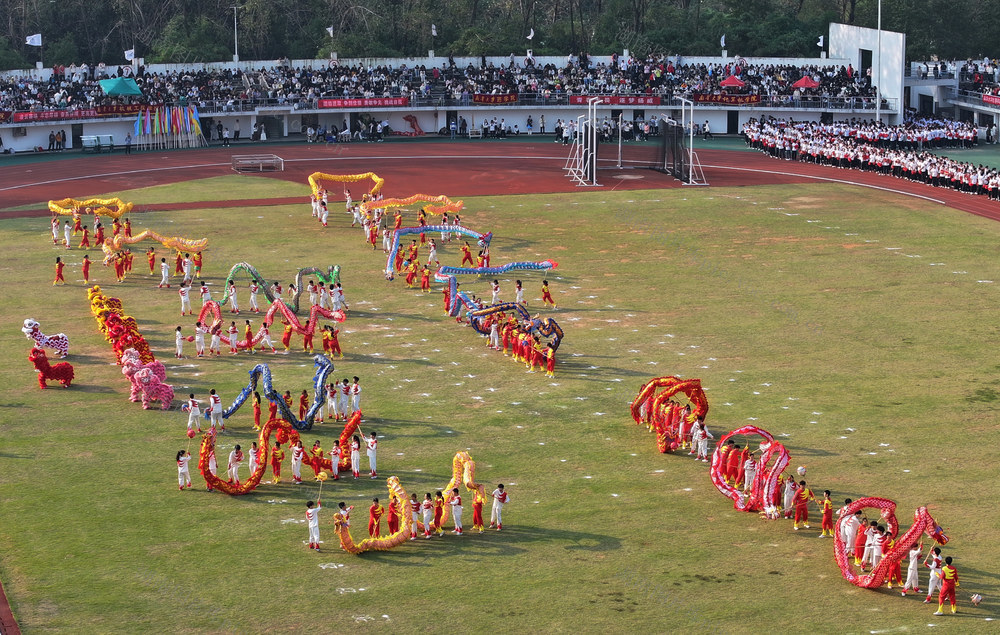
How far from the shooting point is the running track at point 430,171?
234 feet

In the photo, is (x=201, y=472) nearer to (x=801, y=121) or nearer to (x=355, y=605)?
(x=355, y=605)

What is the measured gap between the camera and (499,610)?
23938 mm

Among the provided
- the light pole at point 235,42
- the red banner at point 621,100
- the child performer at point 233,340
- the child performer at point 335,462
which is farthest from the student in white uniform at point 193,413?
the light pole at point 235,42

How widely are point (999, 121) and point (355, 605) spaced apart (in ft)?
239

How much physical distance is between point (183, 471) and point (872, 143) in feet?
205

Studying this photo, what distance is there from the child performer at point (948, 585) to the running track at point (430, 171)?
42925mm

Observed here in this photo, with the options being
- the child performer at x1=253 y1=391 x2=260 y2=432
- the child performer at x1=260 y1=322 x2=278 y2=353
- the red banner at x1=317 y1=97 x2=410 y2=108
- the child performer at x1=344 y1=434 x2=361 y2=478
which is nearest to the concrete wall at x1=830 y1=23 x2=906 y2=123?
the red banner at x1=317 y1=97 x2=410 y2=108

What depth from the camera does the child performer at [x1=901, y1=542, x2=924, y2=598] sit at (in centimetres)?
2436

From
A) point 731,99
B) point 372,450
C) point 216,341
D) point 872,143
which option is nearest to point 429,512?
point 372,450

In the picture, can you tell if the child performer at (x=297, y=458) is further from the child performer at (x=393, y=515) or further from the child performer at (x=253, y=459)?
the child performer at (x=393, y=515)

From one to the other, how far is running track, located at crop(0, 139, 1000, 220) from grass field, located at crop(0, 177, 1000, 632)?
13769 mm

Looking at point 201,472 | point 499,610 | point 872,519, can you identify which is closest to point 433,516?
point 499,610

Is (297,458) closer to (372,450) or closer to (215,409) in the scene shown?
(372,450)

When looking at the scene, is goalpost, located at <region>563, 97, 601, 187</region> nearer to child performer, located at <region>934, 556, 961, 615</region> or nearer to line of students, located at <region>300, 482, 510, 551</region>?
line of students, located at <region>300, 482, 510, 551</region>
